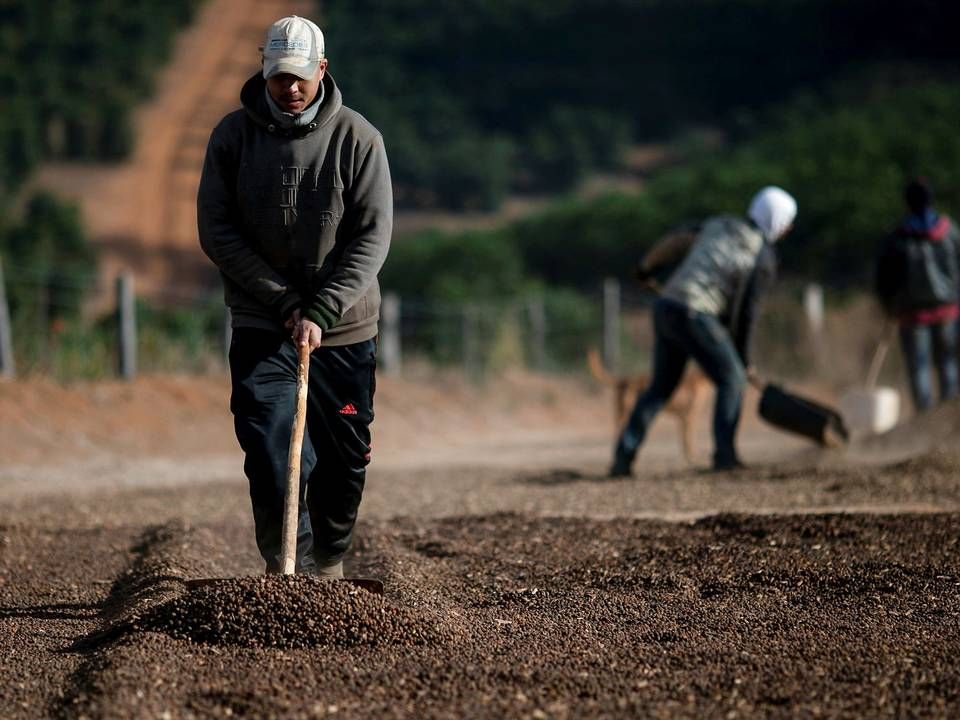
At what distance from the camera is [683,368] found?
408 inches

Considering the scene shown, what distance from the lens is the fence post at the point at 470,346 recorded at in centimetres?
2223

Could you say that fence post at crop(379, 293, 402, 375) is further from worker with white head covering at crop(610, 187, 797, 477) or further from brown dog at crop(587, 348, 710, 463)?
worker with white head covering at crop(610, 187, 797, 477)

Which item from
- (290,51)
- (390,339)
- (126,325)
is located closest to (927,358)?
(126,325)

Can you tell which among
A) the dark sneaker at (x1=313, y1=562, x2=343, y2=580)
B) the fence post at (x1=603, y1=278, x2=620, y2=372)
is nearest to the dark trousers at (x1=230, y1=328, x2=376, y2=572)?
the dark sneaker at (x1=313, y1=562, x2=343, y2=580)

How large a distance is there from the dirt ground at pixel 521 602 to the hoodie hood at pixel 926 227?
2.27 metres

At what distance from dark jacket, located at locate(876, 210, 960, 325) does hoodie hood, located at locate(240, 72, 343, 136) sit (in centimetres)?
835

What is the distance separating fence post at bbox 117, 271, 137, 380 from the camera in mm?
16641

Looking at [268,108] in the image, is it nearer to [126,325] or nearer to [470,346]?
[126,325]

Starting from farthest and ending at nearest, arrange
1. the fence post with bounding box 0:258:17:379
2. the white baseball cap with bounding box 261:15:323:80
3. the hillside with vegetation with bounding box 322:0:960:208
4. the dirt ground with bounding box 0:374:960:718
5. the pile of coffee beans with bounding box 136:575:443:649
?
the hillside with vegetation with bounding box 322:0:960:208 < the fence post with bounding box 0:258:17:379 < the white baseball cap with bounding box 261:15:323:80 < the pile of coffee beans with bounding box 136:575:443:649 < the dirt ground with bounding box 0:374:960:718

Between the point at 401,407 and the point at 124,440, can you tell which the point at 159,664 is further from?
the point at 401,407

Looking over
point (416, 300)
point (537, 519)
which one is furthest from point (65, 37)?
point (537, 519)

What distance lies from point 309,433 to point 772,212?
5.18 metres

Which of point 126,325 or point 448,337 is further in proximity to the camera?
point 448,337

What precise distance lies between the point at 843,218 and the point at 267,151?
92.8 feet
